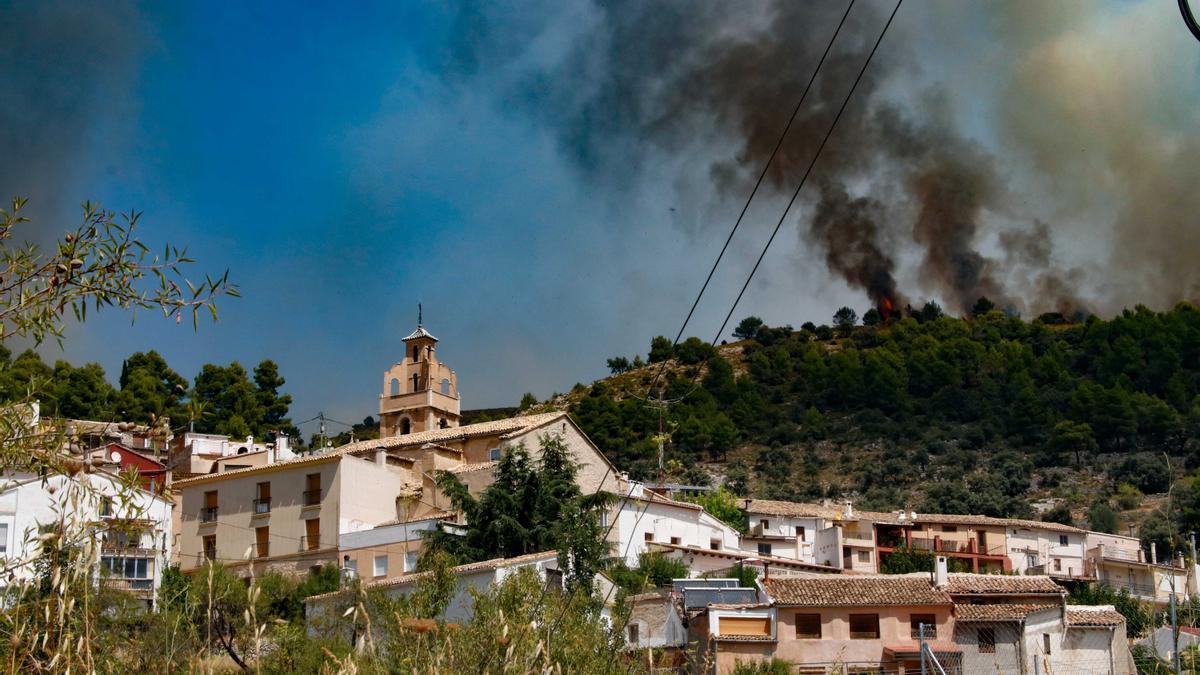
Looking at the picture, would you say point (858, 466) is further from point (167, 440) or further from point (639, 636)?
point (167, 440)

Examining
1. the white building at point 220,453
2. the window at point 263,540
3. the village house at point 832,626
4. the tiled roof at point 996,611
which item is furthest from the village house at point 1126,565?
the white building at point 220,453

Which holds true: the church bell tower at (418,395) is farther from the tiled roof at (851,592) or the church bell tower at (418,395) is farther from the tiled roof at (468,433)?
the tiled roof at (851,592)

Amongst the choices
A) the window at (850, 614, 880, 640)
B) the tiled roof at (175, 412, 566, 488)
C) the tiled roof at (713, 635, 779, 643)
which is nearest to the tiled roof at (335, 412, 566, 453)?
the tiled roof at (175, 412, 566, 488)

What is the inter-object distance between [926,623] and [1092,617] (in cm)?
344

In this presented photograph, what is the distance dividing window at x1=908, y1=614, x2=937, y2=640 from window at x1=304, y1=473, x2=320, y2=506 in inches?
872

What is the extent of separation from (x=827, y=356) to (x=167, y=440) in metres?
112

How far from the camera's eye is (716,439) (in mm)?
91875

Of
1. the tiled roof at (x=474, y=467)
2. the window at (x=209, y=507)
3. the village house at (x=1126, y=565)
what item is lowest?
the village house at (x=1126, y=565)

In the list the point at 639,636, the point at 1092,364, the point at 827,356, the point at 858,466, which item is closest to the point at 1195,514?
the point at 858,466

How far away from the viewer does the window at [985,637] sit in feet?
93.7

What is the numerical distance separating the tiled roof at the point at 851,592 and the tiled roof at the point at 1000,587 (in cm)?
112

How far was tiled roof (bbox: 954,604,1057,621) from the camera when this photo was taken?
1109 inches

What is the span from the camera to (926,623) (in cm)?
2902

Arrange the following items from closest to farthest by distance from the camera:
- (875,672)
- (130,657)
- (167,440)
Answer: (167,440)
(130,657)
(875,672)
